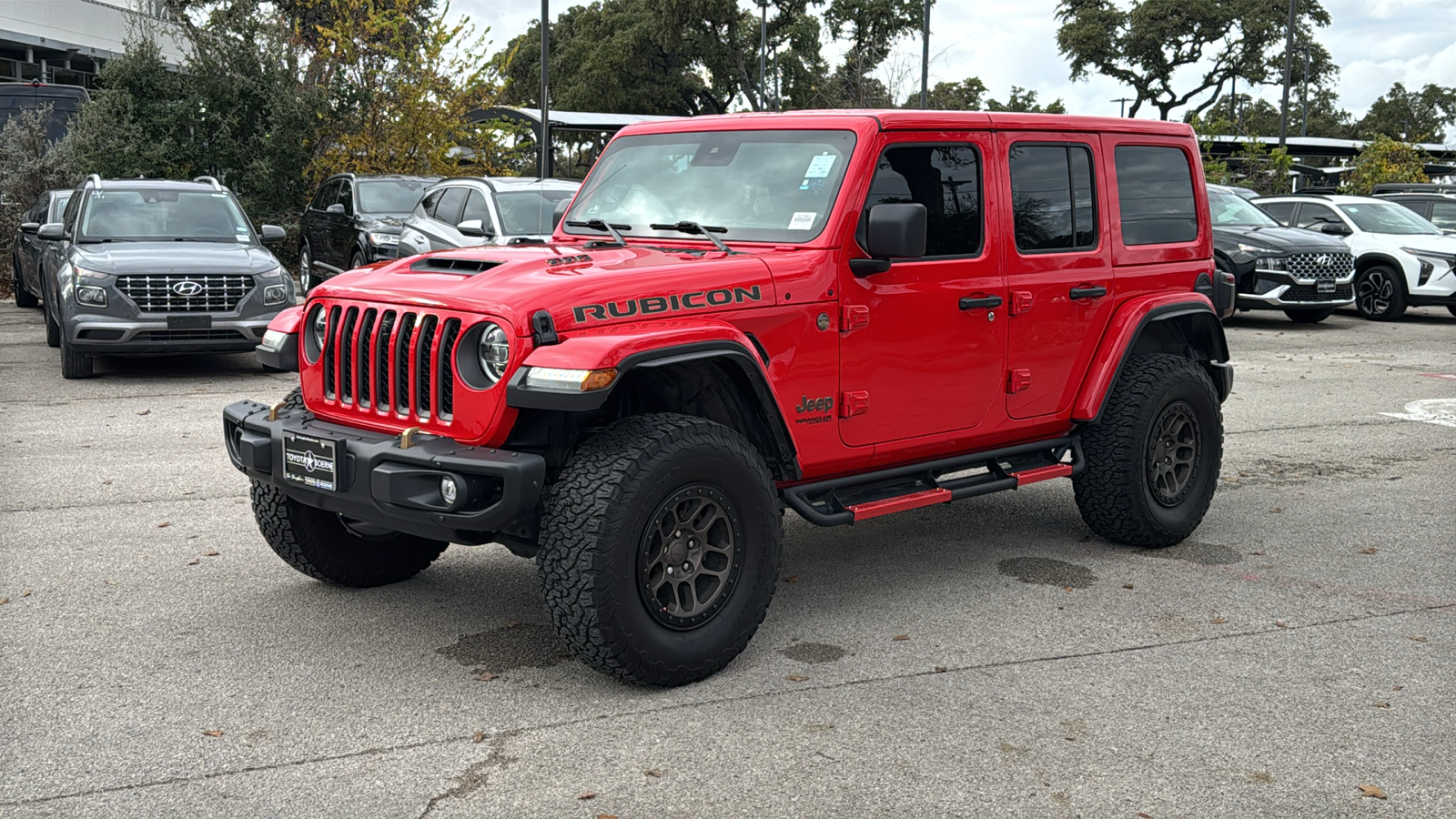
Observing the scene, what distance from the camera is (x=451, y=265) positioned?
4980mm

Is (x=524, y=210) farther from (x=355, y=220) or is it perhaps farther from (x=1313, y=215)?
(x=1313, y=215)

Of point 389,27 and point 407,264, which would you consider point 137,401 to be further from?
point 389,27

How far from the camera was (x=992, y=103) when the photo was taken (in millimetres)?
49719

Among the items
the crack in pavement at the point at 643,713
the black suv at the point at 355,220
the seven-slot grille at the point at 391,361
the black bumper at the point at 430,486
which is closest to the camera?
the crack in pavement at the point at 643,713

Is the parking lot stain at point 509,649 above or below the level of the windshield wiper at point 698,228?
below

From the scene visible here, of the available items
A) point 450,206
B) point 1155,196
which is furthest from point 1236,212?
point 1155,196

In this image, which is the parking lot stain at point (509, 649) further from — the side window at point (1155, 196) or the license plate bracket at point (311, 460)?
the side window at point (1155, 196)

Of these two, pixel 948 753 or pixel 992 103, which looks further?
pixel 992 103

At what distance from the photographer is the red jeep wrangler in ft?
14.3

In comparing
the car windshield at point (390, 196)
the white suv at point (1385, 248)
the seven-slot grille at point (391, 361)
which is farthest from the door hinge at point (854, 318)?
the white suv at point (1385, 248)

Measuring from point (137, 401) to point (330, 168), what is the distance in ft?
41.7

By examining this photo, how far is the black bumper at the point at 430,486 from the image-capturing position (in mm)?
4238

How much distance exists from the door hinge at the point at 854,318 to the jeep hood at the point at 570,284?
35 centimetres

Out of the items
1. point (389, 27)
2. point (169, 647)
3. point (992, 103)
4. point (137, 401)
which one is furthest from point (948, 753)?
point (992, 103)
